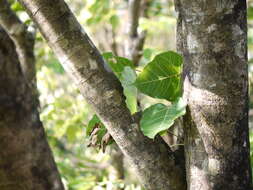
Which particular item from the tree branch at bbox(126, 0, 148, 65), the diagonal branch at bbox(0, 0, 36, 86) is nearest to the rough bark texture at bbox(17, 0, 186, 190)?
the diagonal branch at bbox(0, 0, 36, 86)

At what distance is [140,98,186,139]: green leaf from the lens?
684 millimetres

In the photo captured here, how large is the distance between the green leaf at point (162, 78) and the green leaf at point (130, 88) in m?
0.02

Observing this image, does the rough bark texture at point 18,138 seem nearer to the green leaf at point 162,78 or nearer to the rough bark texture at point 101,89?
the rough bark texture at point 101,89

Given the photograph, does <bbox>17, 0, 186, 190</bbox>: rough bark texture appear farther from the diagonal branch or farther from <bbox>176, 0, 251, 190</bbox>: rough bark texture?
the diagonal branch

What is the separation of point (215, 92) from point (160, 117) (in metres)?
0.12

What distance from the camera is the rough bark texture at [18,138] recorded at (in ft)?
2.45

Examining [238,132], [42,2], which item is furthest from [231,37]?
[42,2]

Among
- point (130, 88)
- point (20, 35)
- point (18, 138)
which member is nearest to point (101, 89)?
point (130, 88)

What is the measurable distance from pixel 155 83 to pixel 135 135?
12cm

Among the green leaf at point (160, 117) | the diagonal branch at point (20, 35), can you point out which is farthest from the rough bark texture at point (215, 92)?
the diagonal branch at point (20, 35)

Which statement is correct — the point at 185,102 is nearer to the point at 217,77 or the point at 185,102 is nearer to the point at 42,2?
the point at 217,77

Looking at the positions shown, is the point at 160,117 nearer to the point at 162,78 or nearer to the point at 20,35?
the point at 162,78

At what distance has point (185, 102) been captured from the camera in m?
0.71

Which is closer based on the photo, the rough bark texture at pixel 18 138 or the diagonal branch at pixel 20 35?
the rough bark texture at pixel 18 138
